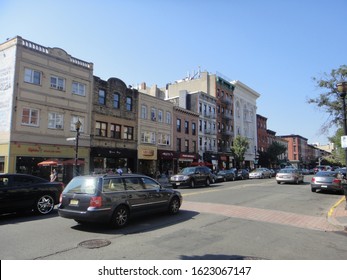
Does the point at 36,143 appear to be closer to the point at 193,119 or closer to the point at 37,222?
the point at 37,222

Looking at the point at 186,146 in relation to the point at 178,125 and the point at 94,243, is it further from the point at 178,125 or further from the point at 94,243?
the point at 94,243

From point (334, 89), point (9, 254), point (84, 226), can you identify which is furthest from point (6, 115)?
point (334, 89)

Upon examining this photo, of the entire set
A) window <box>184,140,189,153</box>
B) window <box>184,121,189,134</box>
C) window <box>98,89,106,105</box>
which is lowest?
window <box>184,140,189,153</box>

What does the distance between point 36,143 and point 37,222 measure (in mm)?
15764

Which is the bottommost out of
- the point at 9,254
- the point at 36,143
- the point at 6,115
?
the point at 9,254

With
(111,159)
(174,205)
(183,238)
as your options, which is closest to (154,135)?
(111,159)

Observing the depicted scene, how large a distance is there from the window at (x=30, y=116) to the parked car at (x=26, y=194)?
1377 centimetres

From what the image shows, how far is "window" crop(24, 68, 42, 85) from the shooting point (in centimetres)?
2298

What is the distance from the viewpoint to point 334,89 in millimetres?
20734

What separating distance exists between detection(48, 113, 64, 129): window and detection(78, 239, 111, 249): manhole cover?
19.9 metres

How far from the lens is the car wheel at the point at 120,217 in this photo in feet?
26.3

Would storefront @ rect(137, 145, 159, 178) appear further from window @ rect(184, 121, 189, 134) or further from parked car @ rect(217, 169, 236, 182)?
window @ rect(184, 121, 189, 134)

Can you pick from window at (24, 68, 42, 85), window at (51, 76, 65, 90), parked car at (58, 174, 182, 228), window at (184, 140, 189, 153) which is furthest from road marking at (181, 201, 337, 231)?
window at (184, 140, 189, 153)

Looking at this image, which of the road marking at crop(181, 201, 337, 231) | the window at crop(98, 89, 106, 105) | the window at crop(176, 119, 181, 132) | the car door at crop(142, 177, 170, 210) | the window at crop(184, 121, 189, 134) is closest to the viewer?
the road marking at crop(181, 201, 337, 231)
